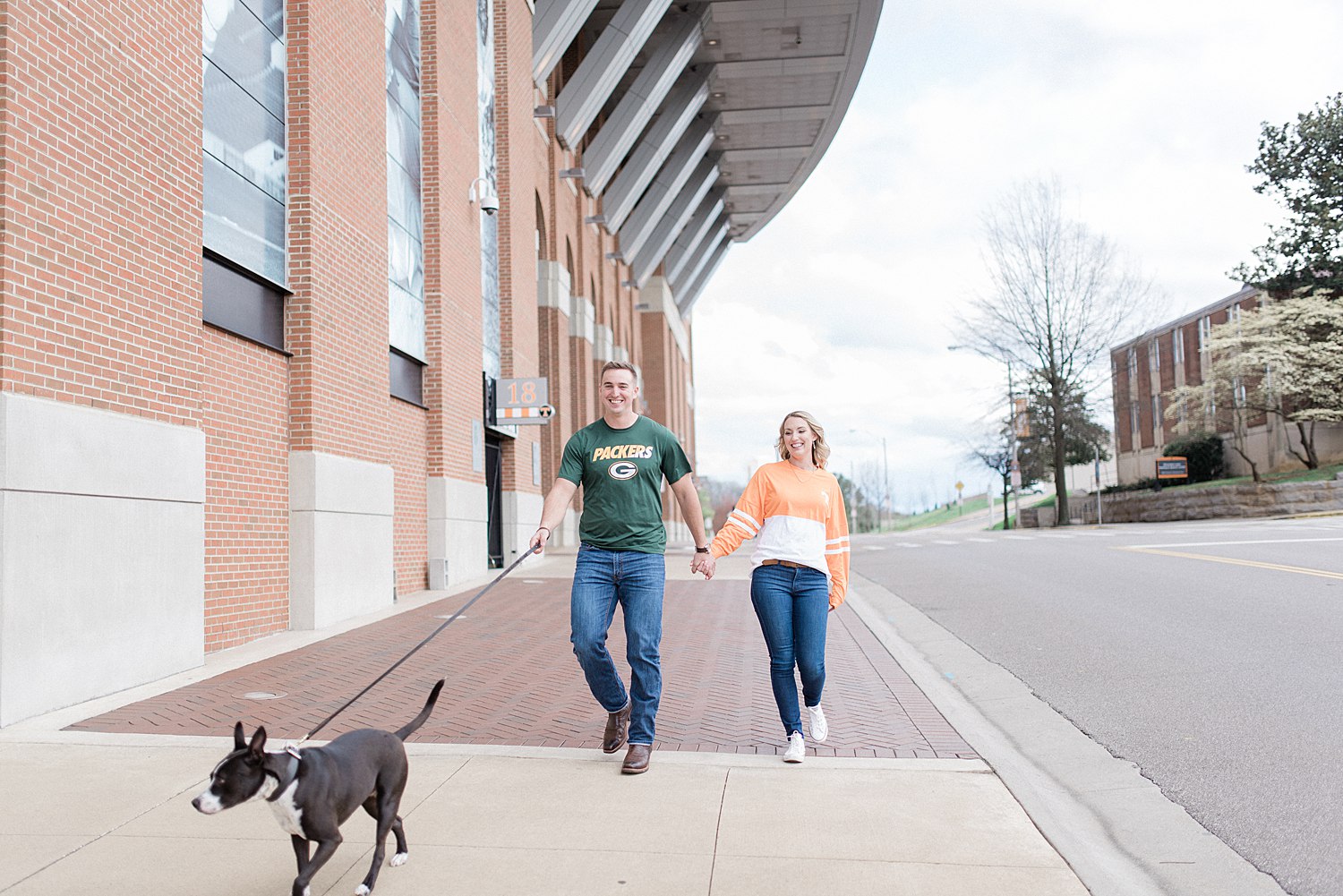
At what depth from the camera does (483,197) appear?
18.6 metres

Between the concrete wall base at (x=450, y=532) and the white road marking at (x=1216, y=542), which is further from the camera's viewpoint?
the white road marking at (x=1216, y=542)

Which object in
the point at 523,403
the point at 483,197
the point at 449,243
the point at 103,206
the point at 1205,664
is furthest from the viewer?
the point at 523,403

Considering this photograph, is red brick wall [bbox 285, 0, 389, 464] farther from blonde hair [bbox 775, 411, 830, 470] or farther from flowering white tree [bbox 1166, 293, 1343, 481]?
flowering white tree [bbox 1166, 293, 1343, 481]

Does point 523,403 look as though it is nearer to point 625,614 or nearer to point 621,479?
point 621,479

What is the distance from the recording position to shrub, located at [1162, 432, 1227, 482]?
162ft

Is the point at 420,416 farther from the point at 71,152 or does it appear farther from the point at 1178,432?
the point at 1178,432

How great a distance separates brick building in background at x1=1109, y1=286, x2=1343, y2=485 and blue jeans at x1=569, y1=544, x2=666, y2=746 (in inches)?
1839

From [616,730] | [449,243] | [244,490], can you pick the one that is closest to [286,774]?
[616,730]

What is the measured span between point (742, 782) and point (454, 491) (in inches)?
489

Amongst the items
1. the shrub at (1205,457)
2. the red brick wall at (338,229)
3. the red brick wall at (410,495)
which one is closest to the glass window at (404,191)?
the red brick wall at (410,495)

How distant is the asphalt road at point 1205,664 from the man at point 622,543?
2482 mm

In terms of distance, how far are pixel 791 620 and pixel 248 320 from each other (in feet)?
23.6

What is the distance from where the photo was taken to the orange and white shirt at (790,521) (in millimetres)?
5430

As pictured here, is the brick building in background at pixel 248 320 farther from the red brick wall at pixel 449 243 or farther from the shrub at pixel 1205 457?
the shrub at pixel 1205 457
